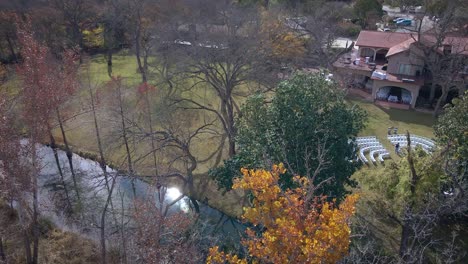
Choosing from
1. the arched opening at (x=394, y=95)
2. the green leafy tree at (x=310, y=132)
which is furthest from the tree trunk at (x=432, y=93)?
the green leafy tree at (x=310, y=132)

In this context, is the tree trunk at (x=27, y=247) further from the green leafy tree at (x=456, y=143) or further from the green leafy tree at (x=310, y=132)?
the green leafy tree at (x=456, y=143)

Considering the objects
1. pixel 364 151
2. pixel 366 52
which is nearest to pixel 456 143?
pixel 364 151

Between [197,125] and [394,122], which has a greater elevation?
[197,125]

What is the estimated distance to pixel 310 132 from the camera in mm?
15148

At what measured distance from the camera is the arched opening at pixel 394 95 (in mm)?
29312

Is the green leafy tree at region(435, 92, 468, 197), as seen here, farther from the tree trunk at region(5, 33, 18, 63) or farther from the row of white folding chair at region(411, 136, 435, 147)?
the tree trunk at region(5, 33, 18, 63)

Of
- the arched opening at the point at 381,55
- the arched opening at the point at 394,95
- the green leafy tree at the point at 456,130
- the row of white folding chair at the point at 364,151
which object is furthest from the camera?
the arched opening at the point at 381,55

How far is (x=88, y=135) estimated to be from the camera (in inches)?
998

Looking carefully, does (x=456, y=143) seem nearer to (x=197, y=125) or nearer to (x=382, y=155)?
(x=382, y=155)

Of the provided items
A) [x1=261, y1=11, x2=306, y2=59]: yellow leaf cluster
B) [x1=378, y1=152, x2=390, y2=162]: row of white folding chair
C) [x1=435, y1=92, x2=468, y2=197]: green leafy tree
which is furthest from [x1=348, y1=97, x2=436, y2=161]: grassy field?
[x1=261, y1=11, x2=306, y2=59]: yellow leaf cluster

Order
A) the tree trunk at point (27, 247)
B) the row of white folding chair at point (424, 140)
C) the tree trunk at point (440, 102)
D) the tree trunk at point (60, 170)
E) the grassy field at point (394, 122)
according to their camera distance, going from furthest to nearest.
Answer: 1. the tree trunk at point (440, 102)
2. the grassy field at point (394, 122)
3. the row of white folding chair at point (424, 140)
4. the tree trunk at point (60, 170)
5. the tree trunk at point (27, 247)

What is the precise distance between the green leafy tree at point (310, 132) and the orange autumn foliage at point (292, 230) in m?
4.56

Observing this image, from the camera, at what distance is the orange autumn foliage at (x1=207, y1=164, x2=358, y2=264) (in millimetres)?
9016

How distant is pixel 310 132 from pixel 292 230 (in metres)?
6.76
